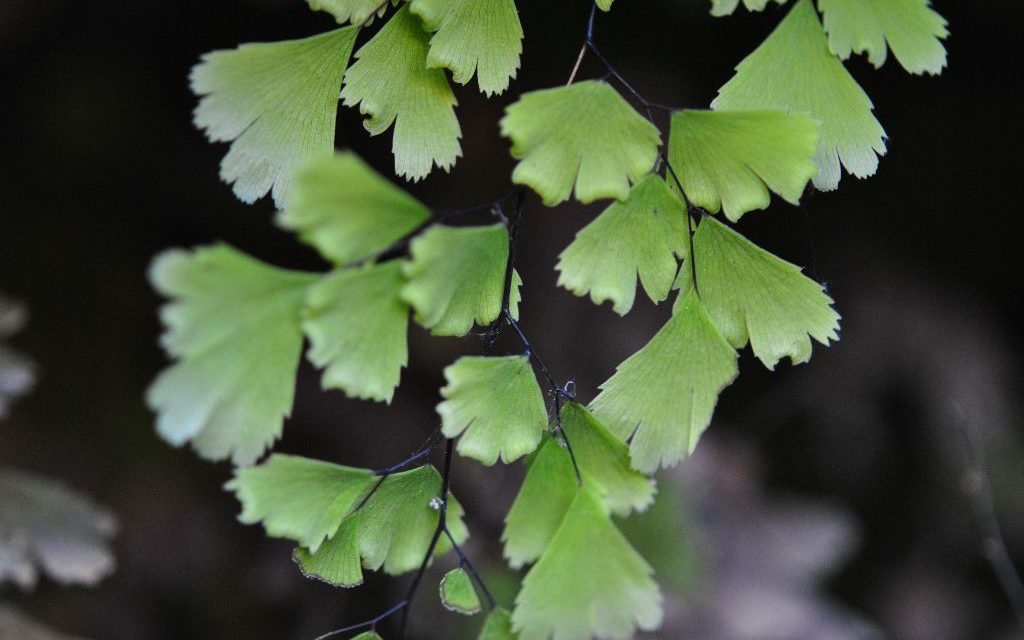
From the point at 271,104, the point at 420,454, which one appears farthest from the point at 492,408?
the point at 271,104

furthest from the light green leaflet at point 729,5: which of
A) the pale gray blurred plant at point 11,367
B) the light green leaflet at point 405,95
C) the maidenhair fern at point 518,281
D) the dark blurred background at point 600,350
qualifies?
the pale gray blurred plant at point 11,367

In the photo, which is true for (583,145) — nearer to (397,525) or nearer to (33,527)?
(397,525)

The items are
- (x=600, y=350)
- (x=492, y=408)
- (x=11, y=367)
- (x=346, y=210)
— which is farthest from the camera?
(x=600, y=350)

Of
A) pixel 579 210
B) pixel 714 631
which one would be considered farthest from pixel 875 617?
pixel 579 210

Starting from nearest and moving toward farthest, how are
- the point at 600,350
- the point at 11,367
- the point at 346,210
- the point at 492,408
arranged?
the point at 346,210 < the point at 492,408 < the point at 11,367 < the point at 600,350

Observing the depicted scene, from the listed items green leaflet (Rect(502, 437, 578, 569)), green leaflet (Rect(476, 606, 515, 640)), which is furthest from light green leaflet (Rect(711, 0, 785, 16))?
green leaflet (Rect(476, 606, 515, 640))

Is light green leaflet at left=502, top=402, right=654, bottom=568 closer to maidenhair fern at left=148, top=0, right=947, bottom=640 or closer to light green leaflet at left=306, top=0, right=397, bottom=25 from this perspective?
maidenhair fern at left=148, top=0, right=947, bottom=640
